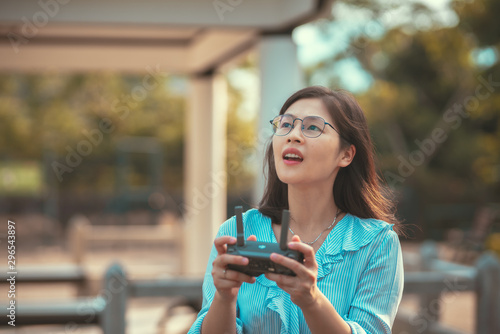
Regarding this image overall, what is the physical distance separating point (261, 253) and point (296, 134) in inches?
17.5

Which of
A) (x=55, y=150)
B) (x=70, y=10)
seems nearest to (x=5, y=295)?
(x=70, y=10)

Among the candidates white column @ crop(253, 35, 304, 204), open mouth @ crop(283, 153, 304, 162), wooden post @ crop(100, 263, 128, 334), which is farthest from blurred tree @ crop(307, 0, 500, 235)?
open mouth @ crop(283, 153, 304, 162)

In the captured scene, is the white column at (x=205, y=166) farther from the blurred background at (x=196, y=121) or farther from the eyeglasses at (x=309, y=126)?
the eyeglasses at (x=309, y=126)

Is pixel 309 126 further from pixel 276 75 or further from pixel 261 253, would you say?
pixel 276 75

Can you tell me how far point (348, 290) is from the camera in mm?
1902

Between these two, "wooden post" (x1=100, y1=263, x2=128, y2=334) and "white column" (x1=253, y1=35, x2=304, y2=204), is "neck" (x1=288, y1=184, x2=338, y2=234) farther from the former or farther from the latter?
"white column" (x1=253, y1=35, x2=304, y2=204)

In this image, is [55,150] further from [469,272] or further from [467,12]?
[469,272]

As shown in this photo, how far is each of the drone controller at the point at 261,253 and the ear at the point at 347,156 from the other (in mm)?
A: 429

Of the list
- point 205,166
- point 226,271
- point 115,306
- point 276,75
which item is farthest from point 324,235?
point 205,166

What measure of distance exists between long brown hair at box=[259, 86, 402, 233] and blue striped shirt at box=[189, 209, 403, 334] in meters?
0.15

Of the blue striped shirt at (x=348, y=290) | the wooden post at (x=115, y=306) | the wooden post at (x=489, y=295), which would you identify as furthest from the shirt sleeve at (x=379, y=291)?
the wooden post at (x=489, y=295)

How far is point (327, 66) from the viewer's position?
64.2 ft

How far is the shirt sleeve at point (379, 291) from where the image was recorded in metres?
1.85

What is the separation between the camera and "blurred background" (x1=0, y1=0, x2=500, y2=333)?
5.97 meters
